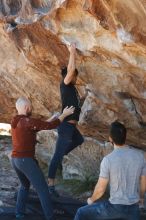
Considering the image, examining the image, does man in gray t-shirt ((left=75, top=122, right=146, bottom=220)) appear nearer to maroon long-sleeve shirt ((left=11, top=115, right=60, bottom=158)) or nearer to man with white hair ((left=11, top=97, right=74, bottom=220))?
man with white hair ((left=11, top=97, right=74, bottom=220))

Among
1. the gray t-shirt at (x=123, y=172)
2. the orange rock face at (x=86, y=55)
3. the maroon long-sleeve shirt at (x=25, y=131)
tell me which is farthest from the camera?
the maroon long-sleeve shirt at (x=25, y=131)

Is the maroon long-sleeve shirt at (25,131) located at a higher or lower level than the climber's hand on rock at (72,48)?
lower

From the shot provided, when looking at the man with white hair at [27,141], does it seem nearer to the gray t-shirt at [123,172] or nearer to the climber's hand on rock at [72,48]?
the climber's hand on rock at [72,48]

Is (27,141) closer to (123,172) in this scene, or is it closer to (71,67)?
(71,67)

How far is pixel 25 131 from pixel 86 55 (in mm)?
1379

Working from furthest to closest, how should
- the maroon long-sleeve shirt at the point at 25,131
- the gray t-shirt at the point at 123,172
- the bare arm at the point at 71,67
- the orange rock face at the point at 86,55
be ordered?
1. the bare arm at the point at 71,67
2. the maroon long-sleeve shirt at the point at 25,131
3. the orange rock face at the point at 86,55
4. the gray t-shirt at the point at 123,172

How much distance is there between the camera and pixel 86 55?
738 centimetres

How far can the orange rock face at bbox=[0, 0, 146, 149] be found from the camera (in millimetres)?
6505

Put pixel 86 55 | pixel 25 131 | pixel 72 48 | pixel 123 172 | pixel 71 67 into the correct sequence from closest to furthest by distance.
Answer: pixel 123 172, pixel 25 131, pixel 71 67, pixel 72 48, pixel 86 55

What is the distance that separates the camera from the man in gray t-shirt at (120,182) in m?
5.77

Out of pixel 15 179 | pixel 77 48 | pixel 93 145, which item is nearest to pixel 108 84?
pixel 77 48

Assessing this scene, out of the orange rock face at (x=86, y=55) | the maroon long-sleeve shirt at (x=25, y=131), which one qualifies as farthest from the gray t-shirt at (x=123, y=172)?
the orange rock face at (x=86, y=55)

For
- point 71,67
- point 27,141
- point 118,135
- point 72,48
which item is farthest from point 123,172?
point 72,48

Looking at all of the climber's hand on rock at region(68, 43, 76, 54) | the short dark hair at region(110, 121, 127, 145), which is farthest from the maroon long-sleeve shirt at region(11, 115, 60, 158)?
the short dark hair at region(110, 121, 127, 145)
